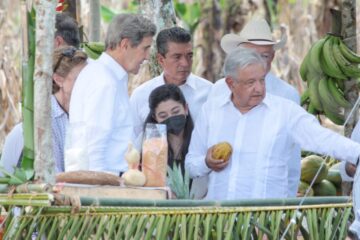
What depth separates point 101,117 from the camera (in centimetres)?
721

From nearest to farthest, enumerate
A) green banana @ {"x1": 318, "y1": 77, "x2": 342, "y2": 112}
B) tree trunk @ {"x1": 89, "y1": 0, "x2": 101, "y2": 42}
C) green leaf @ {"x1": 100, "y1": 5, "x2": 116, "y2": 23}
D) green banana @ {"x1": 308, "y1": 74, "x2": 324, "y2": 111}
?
green banana @ {"x1": 318, "y1": 77, "x2": 342, "y2": 112}
green banana @ {"x1": 308, "y1": 74, "x2": 324, "y2": 111}
tree trunk @ {"x1": 89, "y1": 0, "x2": 101, "y2": 42}
green leaf @ {"x1": 100, "y1": 5, "x2": 116, "y2": 23}

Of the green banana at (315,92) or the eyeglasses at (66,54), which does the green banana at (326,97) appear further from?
the eyeglasses at (66,54)

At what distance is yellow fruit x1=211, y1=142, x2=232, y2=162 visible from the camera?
735 centimetres

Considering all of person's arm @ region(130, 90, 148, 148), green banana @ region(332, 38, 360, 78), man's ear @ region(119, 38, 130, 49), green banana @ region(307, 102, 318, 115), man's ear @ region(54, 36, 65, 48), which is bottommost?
green banana @ region(307, 102, 318, 115)

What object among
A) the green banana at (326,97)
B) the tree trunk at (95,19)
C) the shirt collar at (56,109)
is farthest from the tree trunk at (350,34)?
the tree trunk at (95,19)

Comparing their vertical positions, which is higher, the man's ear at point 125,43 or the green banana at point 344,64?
the man's ear at point 125,43

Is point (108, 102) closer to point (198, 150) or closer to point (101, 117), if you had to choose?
point (101, 117)

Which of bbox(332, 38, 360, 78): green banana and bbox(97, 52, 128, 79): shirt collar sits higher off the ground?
bbox(97, 52, 128, 79): shirt collar

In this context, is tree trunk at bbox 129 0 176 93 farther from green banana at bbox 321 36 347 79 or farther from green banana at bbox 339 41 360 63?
green banana at bbox 339 41 360 63

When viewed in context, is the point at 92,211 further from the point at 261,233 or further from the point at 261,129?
the point at 261,129

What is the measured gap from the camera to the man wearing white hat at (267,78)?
25.4 ft

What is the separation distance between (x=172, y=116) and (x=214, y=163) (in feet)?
1.92

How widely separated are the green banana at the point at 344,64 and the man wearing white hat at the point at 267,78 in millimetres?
357

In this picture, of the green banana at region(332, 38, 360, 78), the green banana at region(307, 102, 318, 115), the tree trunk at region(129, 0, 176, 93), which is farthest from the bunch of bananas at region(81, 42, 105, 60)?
the green banana at region(332, 38, 360, 78)
